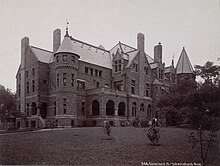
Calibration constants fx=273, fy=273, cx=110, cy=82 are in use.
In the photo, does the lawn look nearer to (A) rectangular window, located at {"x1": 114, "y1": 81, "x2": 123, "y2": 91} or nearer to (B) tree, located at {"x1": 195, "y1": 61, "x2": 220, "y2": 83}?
(B) tree, located at {"x1": 195, "y1": 61, "x2": 220, "y2": 83}

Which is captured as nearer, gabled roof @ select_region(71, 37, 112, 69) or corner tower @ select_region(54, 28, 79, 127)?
corner tower @ select_region(54, 28, 79, 127)

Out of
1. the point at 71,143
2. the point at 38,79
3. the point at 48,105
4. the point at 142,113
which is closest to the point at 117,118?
the point at 142,113

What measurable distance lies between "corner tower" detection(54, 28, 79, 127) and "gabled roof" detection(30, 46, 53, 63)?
2455 millimetres

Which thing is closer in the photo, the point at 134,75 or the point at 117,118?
the point at 117,118

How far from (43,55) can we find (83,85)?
5.14 m

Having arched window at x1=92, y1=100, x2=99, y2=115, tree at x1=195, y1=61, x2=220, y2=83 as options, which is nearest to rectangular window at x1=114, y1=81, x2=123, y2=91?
arched window at x1=92, y1=100, x2=99, y2=115

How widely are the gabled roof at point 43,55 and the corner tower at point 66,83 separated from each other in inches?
96.6

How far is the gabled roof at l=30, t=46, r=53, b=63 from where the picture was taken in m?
26.9

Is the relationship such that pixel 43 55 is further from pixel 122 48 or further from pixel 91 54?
pixel 122 48

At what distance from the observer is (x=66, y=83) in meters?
24.2

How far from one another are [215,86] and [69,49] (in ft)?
57.0

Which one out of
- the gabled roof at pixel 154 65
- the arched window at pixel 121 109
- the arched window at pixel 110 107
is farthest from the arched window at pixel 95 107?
the gabled roof at pixel 154 65

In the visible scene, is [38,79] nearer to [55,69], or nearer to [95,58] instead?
[55,69]

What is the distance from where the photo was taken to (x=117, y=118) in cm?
2581
